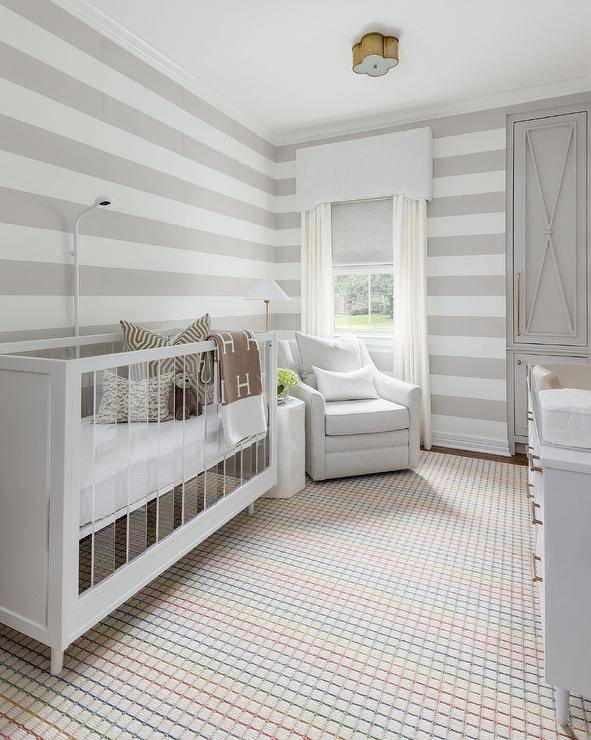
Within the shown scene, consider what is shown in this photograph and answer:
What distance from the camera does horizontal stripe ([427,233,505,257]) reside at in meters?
3.44

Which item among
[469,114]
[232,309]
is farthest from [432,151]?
[232,309]

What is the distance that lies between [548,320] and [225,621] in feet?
9.26

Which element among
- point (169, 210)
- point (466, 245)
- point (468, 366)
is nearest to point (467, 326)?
point (468, 366)

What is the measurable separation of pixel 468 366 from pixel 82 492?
290cm

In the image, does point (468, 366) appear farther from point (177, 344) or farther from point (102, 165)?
point (102, 165)

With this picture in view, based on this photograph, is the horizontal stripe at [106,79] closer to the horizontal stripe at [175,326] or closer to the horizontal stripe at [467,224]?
the horizontal stripe at [175,326]

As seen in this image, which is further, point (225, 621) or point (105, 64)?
point (105, 64)

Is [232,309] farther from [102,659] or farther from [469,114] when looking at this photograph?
[102,659]

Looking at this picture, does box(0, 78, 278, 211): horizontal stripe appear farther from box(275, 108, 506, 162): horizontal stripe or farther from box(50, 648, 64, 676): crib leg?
box(50, 648, 64, 676): crib leg

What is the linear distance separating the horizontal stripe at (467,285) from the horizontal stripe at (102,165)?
156 centimetres

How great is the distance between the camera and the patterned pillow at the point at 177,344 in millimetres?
1835

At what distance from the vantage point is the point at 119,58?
2525 millimetres

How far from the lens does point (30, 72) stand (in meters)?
2.07

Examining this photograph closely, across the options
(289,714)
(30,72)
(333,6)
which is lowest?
(289,714)
